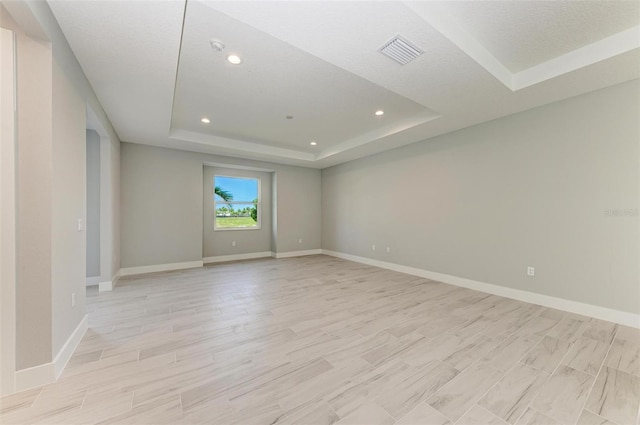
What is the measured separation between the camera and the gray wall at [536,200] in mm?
2711

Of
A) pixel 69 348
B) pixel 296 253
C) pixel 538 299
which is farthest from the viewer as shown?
pixel 296 253

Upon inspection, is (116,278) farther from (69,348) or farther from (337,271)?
(337,271)

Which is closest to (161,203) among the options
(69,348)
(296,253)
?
(296,253)

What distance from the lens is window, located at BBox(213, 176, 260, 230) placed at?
21.1ft

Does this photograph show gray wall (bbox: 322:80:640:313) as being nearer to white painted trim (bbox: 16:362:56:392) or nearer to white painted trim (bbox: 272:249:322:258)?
white painted trim (bbox: 272:249:322:258)

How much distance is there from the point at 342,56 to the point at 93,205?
449 centimetres

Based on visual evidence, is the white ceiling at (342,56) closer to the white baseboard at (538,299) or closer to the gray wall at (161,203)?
the gray wall at (161,203)

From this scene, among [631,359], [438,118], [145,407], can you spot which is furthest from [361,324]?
[438,118]

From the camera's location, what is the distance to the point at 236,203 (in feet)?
22.0

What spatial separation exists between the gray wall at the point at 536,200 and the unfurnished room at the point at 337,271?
0.02 metres

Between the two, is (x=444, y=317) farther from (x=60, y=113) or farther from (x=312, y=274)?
(x=60, y=113)

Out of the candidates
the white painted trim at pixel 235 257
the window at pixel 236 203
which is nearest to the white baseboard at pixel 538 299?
the white painted trim at pixel 235 257

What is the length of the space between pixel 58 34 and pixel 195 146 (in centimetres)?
329

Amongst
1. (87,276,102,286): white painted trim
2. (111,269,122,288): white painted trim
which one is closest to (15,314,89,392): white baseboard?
(111,269,122,288): white painted trim
